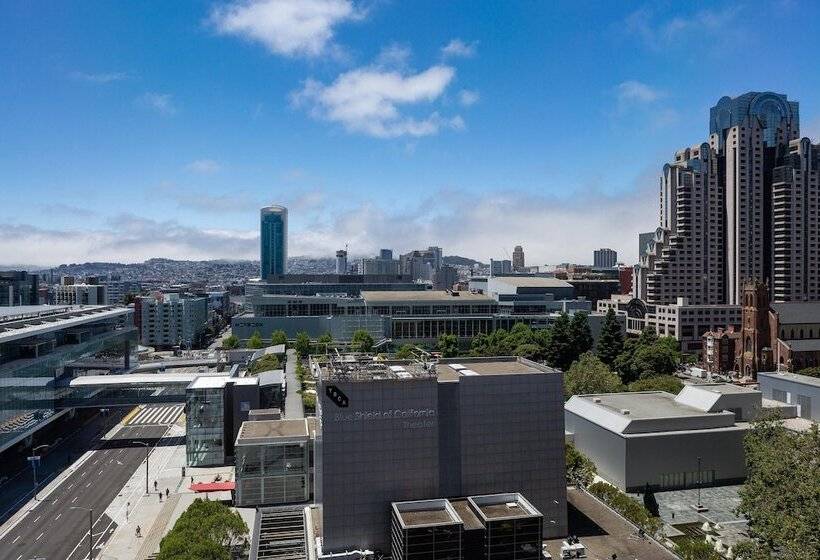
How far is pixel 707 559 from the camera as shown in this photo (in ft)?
125

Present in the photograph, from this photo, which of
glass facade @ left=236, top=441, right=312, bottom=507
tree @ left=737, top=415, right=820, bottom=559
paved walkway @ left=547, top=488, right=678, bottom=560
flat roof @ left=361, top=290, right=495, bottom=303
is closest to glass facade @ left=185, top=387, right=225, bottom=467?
glass facade @ left=236, top=441, right=312, bottom=507

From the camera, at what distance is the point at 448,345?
4690 inches

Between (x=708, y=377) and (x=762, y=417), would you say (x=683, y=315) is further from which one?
(x=762, y=417)

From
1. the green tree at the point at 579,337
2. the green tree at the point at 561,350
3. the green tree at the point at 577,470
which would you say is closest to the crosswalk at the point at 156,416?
the green tree at the point at 577,470

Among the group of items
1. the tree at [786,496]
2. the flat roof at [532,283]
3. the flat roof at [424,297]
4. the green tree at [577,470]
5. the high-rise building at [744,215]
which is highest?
the high-rise building at [744,215]

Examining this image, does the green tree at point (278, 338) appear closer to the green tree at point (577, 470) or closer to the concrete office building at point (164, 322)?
the concrete office building at point (164, 322)

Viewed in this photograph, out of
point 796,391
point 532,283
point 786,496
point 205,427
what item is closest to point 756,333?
point 796,391

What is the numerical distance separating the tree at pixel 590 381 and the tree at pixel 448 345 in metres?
37.5

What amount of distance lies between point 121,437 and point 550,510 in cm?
5968

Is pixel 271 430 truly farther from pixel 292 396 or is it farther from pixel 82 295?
pixel 82 295

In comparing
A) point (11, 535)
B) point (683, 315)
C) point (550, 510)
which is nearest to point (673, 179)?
point (683, 315)

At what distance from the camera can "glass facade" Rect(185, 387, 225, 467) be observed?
65.6m

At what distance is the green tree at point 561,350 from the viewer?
101 m

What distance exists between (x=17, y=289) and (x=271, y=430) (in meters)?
158
